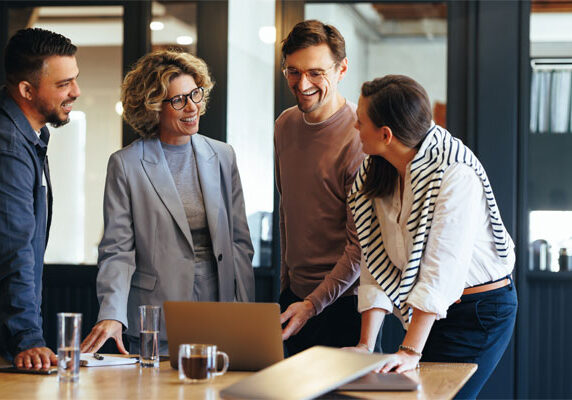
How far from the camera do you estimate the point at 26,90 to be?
2.60m

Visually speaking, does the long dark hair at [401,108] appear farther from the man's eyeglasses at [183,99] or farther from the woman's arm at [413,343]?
the man's eyeglasses at [183,99]

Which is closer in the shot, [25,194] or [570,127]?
[25,194]

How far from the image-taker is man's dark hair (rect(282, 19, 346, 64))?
2.78m

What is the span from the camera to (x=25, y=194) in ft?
7.72

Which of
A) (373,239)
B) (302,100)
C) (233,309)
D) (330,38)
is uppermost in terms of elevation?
(330,38)

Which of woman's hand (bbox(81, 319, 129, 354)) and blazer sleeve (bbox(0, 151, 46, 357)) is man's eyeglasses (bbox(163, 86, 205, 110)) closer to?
blazer sleeve (bbox(0, 151, 46, 357))

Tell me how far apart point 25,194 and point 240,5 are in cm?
260

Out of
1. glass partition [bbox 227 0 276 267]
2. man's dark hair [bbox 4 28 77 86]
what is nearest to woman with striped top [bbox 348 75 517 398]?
man's dark hair [bbox 4 28 77 86]

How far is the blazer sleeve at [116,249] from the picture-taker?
2.61 metres

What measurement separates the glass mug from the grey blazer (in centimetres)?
75

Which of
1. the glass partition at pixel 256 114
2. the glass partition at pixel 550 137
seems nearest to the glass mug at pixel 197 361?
the glass partition at pixel 256 114

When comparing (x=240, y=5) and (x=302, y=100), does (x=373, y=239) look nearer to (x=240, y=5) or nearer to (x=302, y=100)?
(x=302, y=100)

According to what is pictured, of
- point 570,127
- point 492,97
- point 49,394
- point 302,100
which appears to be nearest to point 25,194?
point 49,394

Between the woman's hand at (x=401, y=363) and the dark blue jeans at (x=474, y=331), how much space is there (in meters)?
0.27
